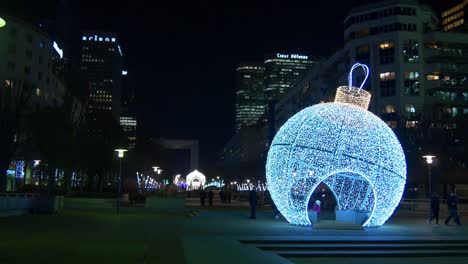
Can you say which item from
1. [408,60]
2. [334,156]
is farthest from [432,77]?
[334,156]

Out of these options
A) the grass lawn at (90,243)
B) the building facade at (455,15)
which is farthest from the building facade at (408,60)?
the building facade at (455,15)

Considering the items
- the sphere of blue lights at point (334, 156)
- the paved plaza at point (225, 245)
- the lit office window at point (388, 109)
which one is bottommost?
the paved plaza at point (225, 245)

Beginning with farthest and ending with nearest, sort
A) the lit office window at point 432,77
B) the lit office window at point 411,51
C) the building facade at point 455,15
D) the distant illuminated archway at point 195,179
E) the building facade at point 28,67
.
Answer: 1. the building facade at point 455,15
2. the distant illuminated archway at point 195,179
3. the lit office window at point 432,77
4. the lit office window at point 411,51
5. the building facade at point 28,67

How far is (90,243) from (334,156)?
9668mm

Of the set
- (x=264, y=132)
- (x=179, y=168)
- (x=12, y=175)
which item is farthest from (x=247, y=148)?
(x=12, y=175)

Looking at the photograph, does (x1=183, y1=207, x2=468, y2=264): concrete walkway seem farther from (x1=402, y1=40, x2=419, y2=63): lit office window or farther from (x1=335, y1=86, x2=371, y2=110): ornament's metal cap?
(x1=402, y1=40, x2=419, y2=63): lit office window

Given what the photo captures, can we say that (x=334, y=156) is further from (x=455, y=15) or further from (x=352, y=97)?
(x=455, y=15)

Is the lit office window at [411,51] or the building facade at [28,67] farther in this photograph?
the lit office window at [411,51]

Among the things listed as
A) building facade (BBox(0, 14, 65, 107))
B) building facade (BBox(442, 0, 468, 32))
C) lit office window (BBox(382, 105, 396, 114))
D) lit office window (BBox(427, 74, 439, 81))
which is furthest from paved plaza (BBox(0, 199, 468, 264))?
building facade (BBox(442, 0, 468, 32))

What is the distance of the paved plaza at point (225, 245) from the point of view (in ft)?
43.9

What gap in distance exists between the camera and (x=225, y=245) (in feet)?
51.8

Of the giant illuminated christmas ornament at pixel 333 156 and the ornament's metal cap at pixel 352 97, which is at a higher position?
the ornament's metal cap at pixel 352 97

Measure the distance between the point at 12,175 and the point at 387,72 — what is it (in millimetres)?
57337

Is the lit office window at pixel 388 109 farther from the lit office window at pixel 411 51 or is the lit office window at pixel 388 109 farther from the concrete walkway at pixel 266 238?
the concrete walkway at pixel 266 238
